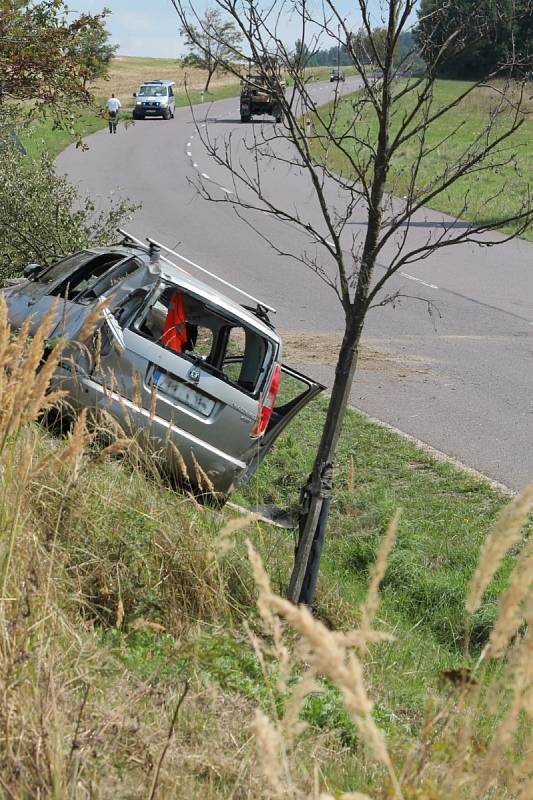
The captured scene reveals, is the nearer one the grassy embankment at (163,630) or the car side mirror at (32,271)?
the grassy embankment at (163,630)

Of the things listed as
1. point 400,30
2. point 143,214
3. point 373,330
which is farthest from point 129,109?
point 400,30

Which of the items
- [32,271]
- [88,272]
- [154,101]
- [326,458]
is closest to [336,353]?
[88,272]

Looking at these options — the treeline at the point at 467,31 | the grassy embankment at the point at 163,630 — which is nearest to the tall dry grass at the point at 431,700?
the grassy embankment at the point at 163,630

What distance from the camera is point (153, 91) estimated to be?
59.5 meters

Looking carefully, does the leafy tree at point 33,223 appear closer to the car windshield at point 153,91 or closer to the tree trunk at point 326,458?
the tree trunk at point 326,458

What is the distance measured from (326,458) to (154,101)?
5594 cm

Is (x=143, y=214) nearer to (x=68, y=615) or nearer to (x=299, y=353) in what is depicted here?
(x=299, y=353)

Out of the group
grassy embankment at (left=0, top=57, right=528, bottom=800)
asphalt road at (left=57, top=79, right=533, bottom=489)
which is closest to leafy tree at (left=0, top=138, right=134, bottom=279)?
asphalt road at (left=57, top=79, right=533, bottom=489)

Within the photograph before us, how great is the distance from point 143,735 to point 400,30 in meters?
3.53

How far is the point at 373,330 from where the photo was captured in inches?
628

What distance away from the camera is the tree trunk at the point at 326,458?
563 centimetres

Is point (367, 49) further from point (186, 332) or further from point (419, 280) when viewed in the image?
point (419, 280)

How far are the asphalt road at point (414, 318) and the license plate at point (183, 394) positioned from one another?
1.42 metres

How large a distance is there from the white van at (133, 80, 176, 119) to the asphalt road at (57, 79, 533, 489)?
2764 centimetres
